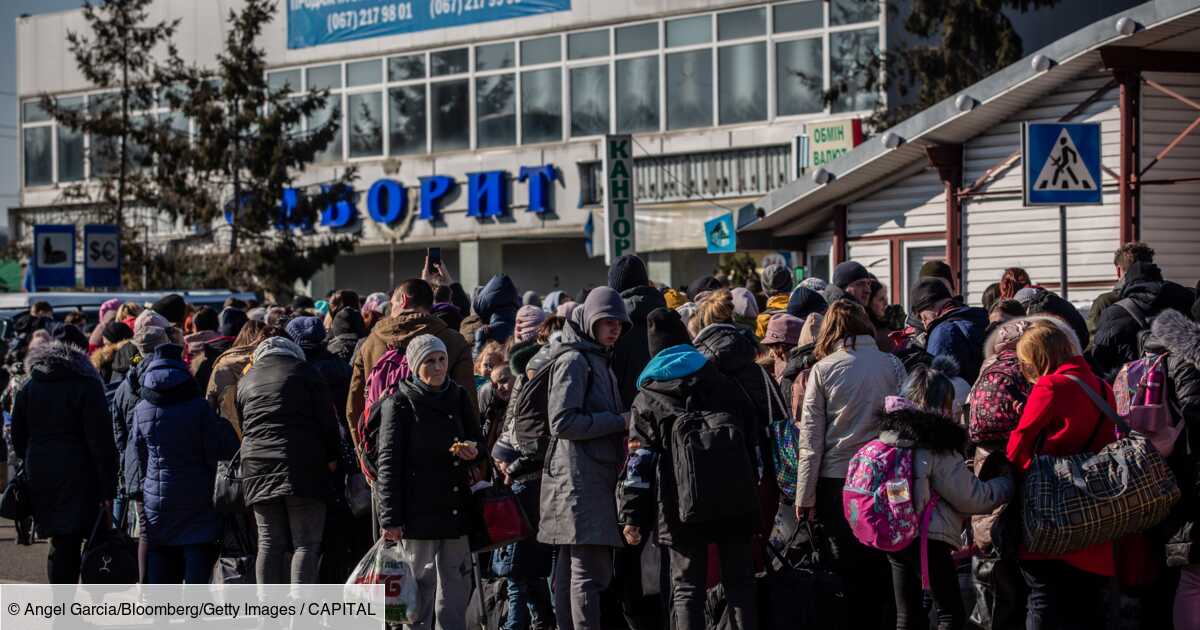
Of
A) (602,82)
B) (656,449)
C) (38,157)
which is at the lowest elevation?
(656,449)

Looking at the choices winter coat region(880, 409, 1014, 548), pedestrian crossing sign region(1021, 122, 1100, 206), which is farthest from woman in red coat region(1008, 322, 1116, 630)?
pedestrian crossing sign region(1021, 122, 1100, 206)

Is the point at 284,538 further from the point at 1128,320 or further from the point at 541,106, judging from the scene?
the point at 541,106

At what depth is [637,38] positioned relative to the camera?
3444 centimetres

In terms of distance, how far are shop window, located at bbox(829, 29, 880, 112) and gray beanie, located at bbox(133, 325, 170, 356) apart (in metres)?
20.9

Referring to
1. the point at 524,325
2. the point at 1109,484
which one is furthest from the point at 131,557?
the point at 1109,484

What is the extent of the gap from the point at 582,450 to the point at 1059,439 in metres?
2.44

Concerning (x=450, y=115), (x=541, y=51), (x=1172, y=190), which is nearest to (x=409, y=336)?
(x=1172, y=190)

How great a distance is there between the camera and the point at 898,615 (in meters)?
7.91

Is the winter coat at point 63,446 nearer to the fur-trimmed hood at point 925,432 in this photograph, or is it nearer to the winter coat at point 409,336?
the winter coat at point 409,336

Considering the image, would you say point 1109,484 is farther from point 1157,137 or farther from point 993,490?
point 1157,137

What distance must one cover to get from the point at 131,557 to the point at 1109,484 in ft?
20.4

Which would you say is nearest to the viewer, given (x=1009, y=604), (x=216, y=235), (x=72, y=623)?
(x=1009, y=604)

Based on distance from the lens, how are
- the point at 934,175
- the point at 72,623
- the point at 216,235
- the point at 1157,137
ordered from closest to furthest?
1. the point at 72,623
2. the point at 1157,137
3. the point at 934,175
4. the point at 216,235

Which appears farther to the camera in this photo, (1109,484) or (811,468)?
(811,468)
